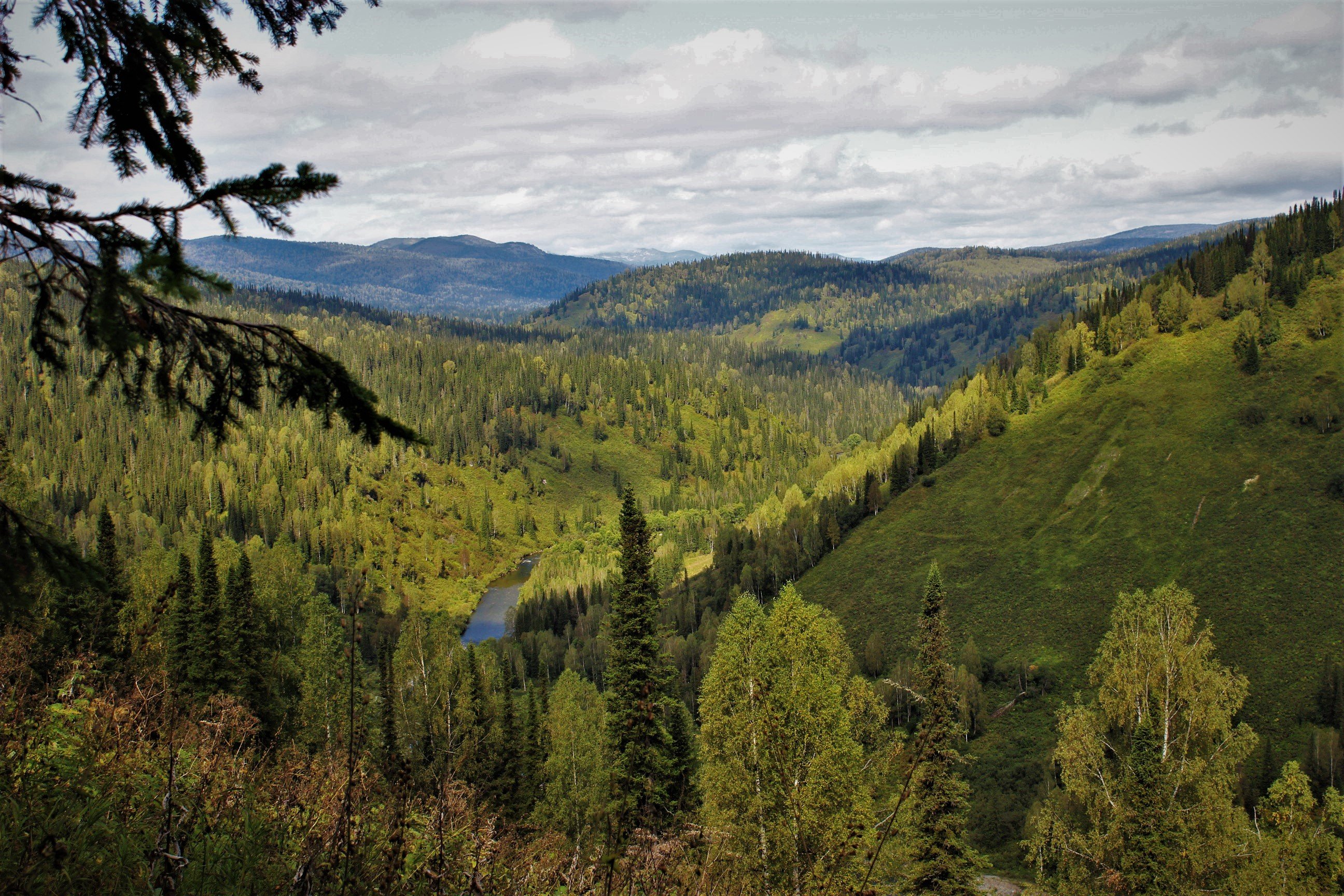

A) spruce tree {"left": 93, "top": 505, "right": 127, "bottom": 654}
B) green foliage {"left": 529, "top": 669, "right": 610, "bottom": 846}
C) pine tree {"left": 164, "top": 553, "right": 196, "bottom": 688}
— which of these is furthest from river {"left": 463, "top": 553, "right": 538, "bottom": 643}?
spruce tree {"left": 93, "top": 505, "right": 127, "bottom": 654}

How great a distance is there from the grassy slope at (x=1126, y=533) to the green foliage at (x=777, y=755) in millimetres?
47808

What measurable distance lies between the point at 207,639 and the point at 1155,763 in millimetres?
43383

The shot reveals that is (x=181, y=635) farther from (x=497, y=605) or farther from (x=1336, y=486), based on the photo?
(x=497, y=605)

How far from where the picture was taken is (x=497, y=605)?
14950 centimetres

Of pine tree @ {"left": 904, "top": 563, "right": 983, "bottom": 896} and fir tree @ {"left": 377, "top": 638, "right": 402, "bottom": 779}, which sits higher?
fir tree @ {"left": 377, "top": 638, "right": 402, "bottom": 779}

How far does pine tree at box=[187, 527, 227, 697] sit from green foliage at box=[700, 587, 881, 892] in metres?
27.0

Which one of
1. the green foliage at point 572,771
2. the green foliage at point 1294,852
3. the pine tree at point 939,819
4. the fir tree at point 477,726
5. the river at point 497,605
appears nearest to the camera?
the pine tree at point 939,819

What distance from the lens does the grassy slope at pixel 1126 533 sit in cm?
7012

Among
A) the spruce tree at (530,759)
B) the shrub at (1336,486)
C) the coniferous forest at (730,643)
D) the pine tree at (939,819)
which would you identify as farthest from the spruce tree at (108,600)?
the shrub at (1336,486)

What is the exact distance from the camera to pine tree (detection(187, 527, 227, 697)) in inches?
1486

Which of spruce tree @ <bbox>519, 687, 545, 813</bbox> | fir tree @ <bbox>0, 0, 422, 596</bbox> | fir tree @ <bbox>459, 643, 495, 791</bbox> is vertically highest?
fir tree @ <bbox>0, 0, 422, 596</bbox>

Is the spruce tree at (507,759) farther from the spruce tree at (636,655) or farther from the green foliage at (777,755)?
the green foliage at (777,755)

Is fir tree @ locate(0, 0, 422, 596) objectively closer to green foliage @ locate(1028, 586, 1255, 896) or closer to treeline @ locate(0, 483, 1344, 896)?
treeline @ locate(0, 483, 1344, 896)

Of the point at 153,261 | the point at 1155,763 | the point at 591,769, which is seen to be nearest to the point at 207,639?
the point at 591,769
